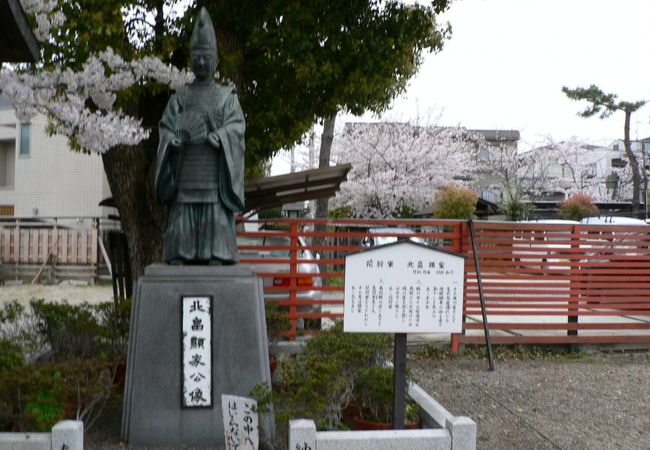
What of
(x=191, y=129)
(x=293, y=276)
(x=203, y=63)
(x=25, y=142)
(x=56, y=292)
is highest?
(x=25, y=142)

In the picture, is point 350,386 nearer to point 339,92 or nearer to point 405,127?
point 339,92

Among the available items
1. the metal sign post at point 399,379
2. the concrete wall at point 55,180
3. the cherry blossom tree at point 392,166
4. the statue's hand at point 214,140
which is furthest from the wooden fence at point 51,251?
the metal sign post at point 399,379

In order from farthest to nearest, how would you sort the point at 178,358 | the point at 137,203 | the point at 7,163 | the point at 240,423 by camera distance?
the point at 7,163 → the point at 137,203 → the point at 178,358 → the point at 240,423

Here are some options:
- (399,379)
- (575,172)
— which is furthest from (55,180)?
(575,172)

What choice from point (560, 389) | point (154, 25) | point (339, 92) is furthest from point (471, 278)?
point (154, 25)

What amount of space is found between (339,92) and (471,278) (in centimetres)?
323

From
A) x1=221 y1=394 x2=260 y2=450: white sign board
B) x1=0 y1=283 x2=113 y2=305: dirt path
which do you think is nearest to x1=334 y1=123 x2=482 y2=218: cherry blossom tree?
x1=0 y1=283 x2=113 y2=305: dirt path

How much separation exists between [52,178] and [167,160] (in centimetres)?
1914

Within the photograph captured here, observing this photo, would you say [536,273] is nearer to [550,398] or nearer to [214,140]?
[550,398]

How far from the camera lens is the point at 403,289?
185 inches

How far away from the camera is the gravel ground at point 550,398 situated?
580 centimetres

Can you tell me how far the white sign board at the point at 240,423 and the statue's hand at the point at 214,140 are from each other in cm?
200

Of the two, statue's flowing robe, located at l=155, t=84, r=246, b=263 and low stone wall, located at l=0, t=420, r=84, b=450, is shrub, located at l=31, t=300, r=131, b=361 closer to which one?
statue's flowing robe, located at l=155, t=84, r=246, b=263

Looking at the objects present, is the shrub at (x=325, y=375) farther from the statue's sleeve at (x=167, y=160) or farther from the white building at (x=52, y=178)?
the white building at (x=52, y=178)
